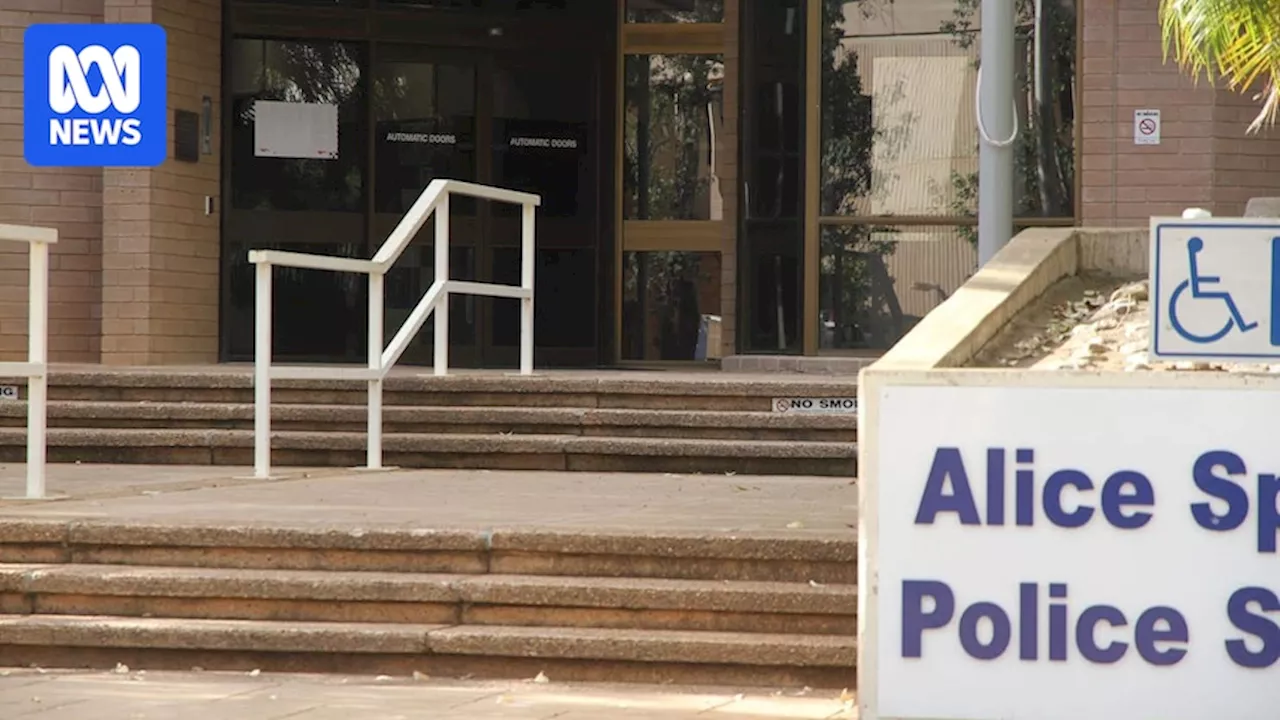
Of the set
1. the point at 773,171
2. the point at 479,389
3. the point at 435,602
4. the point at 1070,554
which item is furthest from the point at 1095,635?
the point at 773,171

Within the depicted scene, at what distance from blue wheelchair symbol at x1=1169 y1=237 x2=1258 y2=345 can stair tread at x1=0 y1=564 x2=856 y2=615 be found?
1513 mm

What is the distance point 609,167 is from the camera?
627 inches

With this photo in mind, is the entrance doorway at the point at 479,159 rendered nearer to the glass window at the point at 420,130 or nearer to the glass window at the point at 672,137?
the glass window at the point at 420,130

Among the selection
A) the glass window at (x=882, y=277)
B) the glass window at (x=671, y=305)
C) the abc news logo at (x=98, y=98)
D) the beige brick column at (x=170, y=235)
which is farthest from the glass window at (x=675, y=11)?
the abc news logo at (x=98, y=98)

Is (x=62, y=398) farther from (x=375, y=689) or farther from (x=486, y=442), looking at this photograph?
(x=375, y=689)

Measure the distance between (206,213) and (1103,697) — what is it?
10779mm

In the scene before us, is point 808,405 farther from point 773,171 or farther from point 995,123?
point 773,171

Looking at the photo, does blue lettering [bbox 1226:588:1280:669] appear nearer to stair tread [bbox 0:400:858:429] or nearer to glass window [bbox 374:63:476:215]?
stair tread [bbox 0:400:858:429]

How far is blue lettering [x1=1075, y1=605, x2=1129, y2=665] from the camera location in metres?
5.17

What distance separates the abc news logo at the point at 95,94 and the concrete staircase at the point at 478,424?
9.65 feet

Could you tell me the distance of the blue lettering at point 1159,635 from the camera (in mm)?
5148

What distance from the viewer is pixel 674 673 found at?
254 inches

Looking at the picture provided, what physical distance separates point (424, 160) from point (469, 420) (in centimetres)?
536

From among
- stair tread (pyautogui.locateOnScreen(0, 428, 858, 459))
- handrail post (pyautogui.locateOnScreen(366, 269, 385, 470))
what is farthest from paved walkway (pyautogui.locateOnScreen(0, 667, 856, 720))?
stair tread (pyautogui.locateOnScreen(0, 428, 858, 459))
